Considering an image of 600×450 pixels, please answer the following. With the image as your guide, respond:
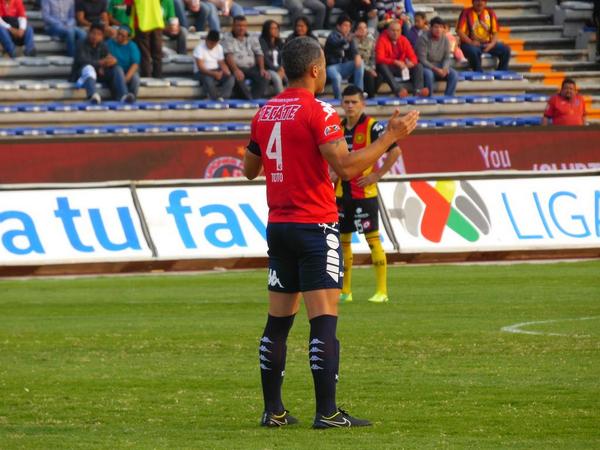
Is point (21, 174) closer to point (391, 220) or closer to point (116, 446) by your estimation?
point (391, 220)

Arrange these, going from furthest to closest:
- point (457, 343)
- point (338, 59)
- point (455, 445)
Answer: point (338, 59), point (457, 343), point (455, 445)

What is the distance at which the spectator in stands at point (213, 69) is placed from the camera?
29.0 m

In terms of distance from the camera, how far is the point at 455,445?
7883 mm

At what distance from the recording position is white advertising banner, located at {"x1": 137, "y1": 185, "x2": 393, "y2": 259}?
21.6m

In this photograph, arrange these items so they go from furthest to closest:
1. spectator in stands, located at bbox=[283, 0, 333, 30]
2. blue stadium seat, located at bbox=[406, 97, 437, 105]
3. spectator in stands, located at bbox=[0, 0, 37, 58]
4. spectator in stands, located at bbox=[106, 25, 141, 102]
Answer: spectator in stands, located at bbox=[283, 0, 333, 30] < blue stadium seat, located at bbox=[406, 97, 437, 105] < spectator in stands, located at bbox=[106, 25, 141, 102] < spectator in stands, located at bbox=[0, 0, 37, 58]

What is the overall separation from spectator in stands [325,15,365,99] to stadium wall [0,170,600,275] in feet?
24.1

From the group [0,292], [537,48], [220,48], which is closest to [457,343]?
[0,292]

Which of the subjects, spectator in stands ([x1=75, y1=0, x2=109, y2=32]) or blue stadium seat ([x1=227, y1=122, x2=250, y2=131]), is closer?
blue stadium seat ([x1=227, y1=122, x2=250, y2=131])

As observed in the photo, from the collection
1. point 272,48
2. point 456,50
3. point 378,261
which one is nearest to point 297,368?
point 378,261

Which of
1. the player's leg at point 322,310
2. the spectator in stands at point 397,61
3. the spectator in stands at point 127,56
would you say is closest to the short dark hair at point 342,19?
the spectator in stands at point 397,61

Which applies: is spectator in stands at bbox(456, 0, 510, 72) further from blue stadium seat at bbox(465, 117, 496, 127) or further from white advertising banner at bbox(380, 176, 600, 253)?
white advertising banner at bbox(380, 176, 600, 253)

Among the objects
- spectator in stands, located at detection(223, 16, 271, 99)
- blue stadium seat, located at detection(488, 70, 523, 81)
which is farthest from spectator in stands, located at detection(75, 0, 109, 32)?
blue stadium seat, located at detection(488, 70, 523, 81)

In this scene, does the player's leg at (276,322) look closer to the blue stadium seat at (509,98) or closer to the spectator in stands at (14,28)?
the spectator in stands at (14,28)

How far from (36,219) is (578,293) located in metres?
8.30
